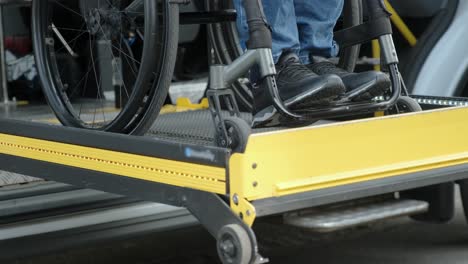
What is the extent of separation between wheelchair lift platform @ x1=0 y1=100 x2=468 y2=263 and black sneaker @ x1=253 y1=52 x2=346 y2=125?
0.16 meters

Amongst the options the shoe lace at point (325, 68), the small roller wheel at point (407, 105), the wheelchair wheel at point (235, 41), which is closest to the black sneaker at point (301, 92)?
the shoe lace at point (325, 68)

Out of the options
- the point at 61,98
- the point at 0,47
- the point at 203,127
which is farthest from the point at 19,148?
the point at 0,47

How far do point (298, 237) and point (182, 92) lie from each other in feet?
5.39

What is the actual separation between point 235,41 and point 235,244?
59.9 inches

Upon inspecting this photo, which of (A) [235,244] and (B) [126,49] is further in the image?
(B) [126,49]

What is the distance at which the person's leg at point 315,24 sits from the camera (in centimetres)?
292

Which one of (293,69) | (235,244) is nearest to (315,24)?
(293,69)

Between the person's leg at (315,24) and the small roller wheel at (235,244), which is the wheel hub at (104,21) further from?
the small roller wheel at (235,244)

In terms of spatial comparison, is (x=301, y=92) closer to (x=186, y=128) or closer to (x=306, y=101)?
(x=306, y=101)

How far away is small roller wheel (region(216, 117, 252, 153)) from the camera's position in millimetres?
2311

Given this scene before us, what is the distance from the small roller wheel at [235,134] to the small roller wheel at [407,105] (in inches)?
31.5

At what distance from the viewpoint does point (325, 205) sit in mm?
2473

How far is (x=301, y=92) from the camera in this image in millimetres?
2545

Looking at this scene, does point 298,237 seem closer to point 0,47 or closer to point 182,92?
point 182,92
